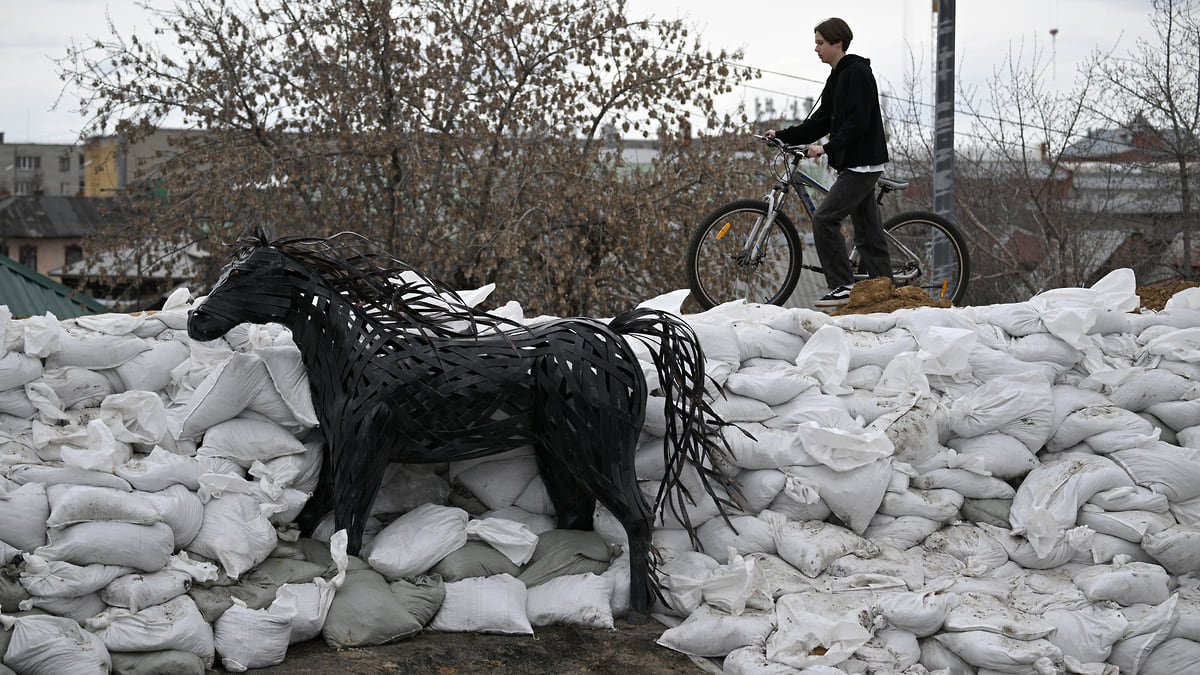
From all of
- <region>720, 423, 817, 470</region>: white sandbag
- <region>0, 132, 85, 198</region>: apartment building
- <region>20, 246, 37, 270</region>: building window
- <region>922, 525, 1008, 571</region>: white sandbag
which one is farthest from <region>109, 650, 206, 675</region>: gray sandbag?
<region>0, 132, 85, 198</region>: apartment building

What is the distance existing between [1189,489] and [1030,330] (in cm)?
97

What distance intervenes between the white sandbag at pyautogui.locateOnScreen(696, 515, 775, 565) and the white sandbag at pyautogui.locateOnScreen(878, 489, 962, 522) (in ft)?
1.71

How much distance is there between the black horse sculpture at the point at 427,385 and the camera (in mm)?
3740

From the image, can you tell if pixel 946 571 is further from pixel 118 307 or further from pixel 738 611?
pixel 118 307

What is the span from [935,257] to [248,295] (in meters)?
4.46

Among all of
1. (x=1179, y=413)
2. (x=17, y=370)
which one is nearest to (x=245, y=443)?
(x=17, y=370)

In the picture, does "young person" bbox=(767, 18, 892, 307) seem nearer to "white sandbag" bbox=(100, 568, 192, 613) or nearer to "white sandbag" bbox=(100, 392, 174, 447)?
"white sandbag" bbox=(100, 392, 174, 447)

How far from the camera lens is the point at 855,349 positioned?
4797mm

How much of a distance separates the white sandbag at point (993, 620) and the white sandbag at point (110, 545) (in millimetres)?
2751

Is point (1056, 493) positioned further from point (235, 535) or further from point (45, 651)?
point (45, 651)

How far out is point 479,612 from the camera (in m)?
3.68

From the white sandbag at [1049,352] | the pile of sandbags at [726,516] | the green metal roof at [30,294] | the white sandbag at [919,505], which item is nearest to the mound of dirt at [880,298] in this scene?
the pile of sandbags at [726,516]

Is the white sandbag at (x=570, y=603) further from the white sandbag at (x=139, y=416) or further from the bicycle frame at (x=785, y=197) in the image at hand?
the bicycle frame at (x=785, y=197)

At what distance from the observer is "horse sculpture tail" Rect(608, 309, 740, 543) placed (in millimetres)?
4051
